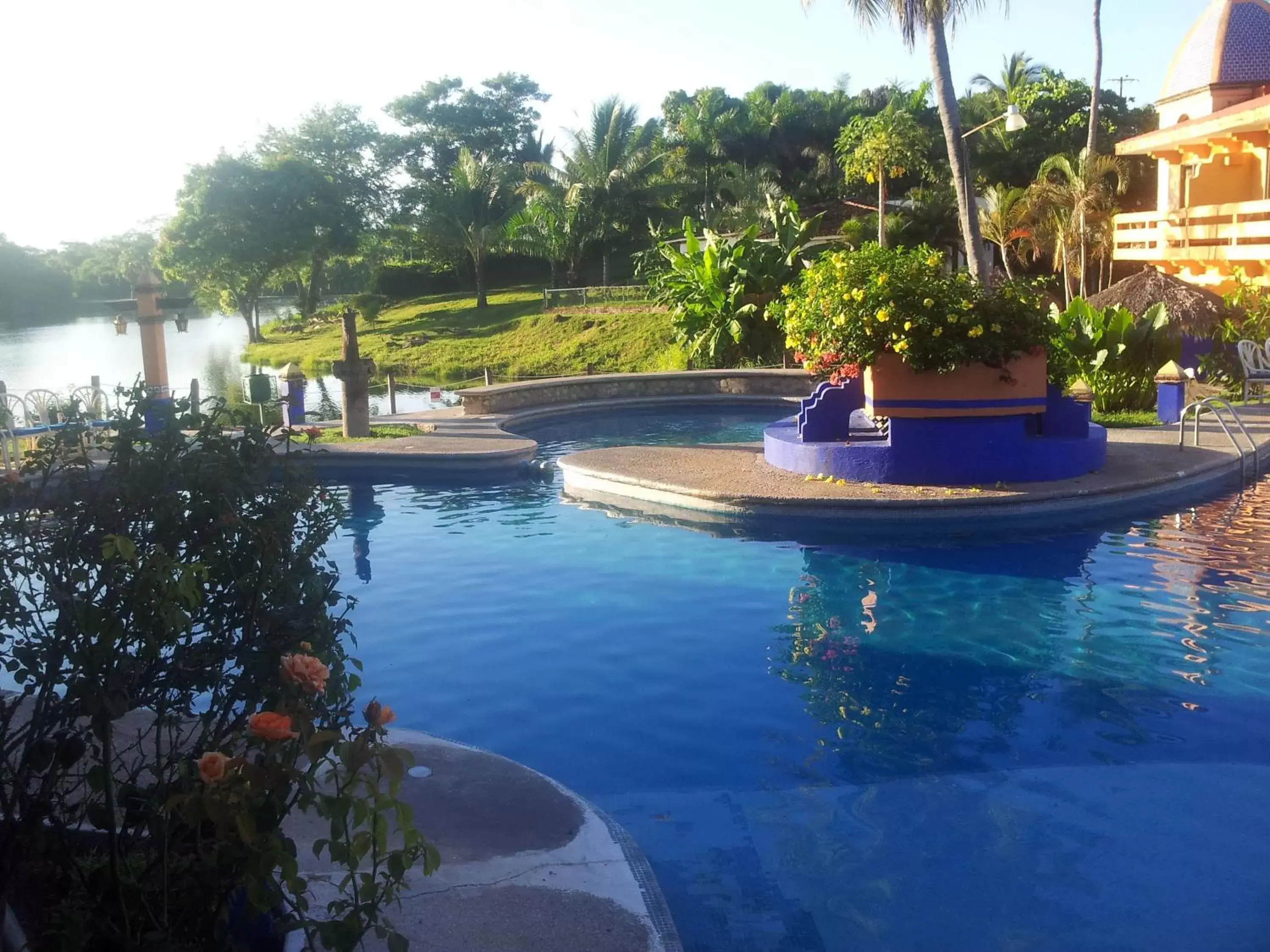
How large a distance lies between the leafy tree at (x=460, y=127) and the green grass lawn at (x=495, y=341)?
8.84 m

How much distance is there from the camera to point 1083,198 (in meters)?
29.8

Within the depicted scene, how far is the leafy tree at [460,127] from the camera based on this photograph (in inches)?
2196

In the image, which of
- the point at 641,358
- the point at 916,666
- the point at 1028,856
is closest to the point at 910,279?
the point at 916,666

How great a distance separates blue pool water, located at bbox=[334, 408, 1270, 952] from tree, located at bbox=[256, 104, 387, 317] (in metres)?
41.1

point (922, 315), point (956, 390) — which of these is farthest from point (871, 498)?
point (922, 315)

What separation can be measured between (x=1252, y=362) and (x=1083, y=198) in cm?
1401

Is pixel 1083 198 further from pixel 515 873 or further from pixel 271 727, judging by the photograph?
pixel 271 727

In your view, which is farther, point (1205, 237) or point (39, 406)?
point (1205, 237)

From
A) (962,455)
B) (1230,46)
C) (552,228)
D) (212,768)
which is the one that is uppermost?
(1230,46)

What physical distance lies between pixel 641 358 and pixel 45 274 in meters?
49.0

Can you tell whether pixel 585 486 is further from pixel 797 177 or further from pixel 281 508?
pixel 797 177

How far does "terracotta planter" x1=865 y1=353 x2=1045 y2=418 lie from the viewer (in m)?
12.5

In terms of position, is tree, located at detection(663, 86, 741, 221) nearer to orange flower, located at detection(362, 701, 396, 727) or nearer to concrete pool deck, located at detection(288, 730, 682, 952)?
concrete pool deck, located at detection(288, 730, 682, 952)

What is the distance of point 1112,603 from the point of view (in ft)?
29.4
